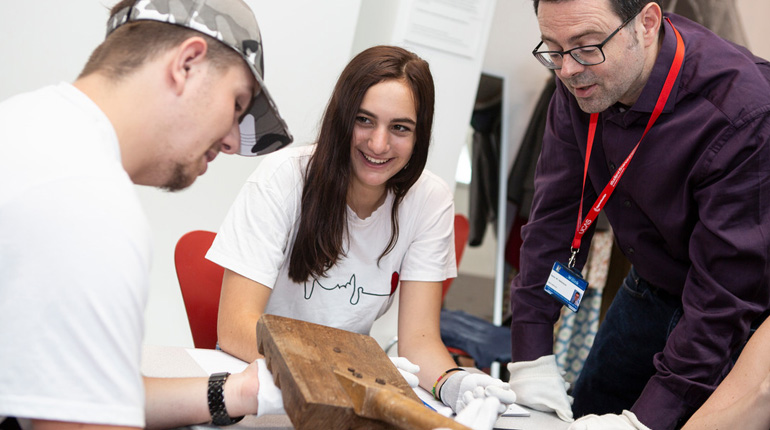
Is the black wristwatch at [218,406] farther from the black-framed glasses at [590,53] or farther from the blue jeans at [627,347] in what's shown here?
the blue jeans at [627,347]

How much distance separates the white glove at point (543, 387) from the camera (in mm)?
1570

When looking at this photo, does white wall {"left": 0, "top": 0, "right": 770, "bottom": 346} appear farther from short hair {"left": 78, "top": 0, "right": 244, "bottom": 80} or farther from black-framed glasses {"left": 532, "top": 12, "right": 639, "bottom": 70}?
short hair {"left": 78, "top": 0, "right": 244, "bottom": 80}

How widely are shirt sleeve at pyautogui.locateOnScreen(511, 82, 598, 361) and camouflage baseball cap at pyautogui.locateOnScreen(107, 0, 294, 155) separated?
0.96 m

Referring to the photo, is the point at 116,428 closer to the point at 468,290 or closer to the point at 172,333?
the point at 172,333

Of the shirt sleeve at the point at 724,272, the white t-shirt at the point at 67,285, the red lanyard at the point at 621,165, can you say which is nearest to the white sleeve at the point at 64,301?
the white t-shirt at the point at 67,285

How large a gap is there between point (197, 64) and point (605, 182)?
1.18 meters

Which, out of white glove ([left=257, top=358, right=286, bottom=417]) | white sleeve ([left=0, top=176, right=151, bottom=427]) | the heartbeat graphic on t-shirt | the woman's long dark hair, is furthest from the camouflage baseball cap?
the heartbeat graphic on t-shirt

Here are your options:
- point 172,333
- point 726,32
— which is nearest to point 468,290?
point 172,333

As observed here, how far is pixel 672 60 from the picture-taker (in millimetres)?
1586

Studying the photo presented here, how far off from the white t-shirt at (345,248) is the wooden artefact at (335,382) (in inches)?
21.4

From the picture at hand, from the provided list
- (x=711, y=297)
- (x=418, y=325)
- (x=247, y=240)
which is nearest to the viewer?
(x=711, y=297)

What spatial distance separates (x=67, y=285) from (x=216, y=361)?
2.61 feet

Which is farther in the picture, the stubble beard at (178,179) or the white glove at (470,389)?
the white glove at (470,389)

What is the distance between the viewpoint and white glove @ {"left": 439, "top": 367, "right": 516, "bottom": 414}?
1.33m
